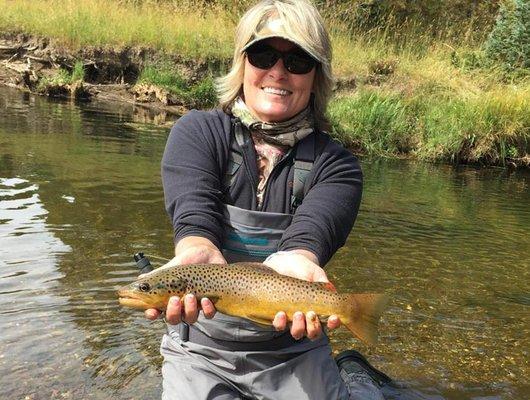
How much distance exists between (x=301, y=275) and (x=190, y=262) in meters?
0.46

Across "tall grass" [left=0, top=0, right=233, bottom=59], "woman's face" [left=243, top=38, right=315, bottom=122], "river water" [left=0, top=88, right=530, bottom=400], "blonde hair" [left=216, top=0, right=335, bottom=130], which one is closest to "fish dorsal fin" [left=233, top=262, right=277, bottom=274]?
"woman's face" [left=243, top=38, right=315, bottom=122]

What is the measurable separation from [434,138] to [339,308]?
11.4 metres

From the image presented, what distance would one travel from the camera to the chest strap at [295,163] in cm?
302

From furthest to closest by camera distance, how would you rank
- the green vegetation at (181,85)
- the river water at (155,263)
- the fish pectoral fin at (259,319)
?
the green vegetation at (181,85) → the river water at (155,263) → the fish pectoral fin at (259,319)

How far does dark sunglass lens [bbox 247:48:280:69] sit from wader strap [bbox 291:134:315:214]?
40 centimetres

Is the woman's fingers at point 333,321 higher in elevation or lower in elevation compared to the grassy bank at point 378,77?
higher

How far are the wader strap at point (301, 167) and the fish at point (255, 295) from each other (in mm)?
516

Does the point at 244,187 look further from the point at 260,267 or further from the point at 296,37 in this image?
the point at 296,37

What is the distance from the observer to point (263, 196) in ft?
9.78

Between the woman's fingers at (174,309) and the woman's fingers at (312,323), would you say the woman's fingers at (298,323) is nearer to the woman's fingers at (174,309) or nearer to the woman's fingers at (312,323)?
the woman's fingers at (312,323)

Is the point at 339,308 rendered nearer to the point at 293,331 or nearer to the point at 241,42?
the point at 293,331

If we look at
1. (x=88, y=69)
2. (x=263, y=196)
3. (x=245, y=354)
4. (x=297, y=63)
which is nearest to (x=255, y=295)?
(x=245, y=354)

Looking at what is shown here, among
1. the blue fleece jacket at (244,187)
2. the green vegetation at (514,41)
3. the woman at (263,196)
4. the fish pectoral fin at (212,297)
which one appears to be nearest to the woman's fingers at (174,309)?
the fish pectoral fin at (212,297)

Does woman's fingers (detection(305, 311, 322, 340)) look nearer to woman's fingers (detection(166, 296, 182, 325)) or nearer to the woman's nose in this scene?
woman's fingers (detection(166, 296, 182, 325))
